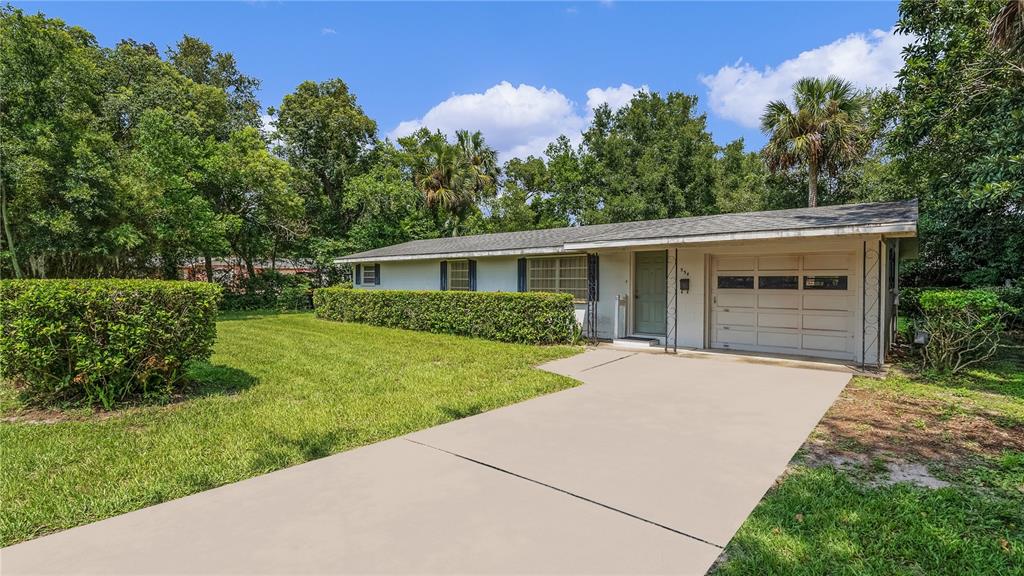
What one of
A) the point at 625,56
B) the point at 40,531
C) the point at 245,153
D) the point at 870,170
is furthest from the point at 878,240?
the point at 245,153

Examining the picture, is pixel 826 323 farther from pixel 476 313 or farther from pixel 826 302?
pixel 476 313

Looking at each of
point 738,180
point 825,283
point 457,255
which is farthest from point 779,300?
point 738,180

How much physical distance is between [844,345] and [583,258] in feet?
18.8

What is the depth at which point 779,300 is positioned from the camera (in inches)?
366

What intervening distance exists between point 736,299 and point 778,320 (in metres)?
0.88

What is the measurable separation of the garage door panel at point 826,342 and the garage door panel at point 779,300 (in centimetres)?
61

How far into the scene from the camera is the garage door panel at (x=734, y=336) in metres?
9.65

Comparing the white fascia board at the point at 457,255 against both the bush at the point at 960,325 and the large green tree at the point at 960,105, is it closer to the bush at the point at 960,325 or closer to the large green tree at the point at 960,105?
the bush at the point at 960,325

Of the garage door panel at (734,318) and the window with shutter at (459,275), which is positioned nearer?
the garage door panel at (734,318)

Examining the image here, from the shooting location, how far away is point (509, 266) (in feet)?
43.4

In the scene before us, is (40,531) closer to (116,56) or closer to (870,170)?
(870,170)

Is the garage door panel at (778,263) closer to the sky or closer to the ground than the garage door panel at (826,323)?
closer to the sky

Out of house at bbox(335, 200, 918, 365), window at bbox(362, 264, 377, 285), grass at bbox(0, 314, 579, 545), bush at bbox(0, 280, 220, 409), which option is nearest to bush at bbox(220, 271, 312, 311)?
window at bbox(362, 264, 377, 285)

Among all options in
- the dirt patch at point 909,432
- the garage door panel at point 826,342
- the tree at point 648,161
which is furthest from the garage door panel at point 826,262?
the tree at point 648,161
